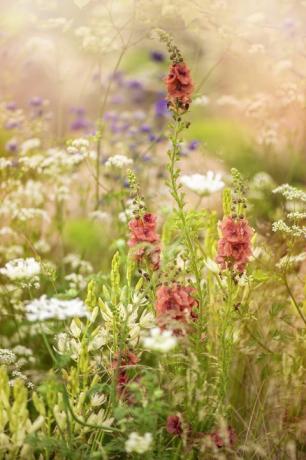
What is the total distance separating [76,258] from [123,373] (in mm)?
1318

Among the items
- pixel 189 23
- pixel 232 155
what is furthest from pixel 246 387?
pixel 232 155

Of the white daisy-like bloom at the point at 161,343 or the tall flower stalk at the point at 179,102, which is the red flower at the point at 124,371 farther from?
the white daisy-like bloom at the point at 161,343

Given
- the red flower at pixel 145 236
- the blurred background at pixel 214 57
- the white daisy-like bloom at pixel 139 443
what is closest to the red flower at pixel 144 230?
the red flower at pixel 145 236

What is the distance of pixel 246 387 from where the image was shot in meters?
2.69

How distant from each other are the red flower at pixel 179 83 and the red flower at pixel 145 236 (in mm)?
365

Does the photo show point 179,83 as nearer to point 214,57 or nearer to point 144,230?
point 144,230

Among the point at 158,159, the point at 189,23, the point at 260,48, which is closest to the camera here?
the point at 189,23

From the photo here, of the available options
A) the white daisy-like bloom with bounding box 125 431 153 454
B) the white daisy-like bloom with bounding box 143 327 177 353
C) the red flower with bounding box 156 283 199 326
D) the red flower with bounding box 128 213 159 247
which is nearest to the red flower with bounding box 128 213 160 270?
the red flower with bounding box 128 213 159 247

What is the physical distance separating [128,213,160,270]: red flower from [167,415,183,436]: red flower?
0.46 metres

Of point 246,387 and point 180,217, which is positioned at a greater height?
point 180,217

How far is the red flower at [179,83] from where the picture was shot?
2.10 m

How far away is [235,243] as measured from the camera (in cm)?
211

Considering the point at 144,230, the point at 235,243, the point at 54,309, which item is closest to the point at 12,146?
the point at 144,230

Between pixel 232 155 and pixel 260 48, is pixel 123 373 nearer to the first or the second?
pixel 260 48
